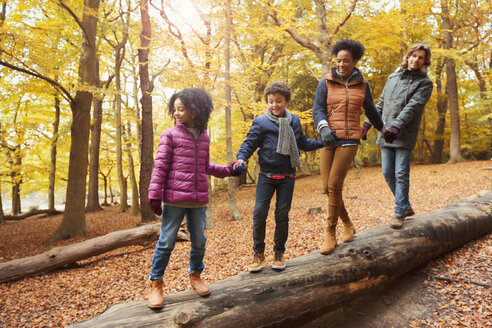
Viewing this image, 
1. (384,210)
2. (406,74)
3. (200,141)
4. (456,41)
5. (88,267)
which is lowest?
(88,267)

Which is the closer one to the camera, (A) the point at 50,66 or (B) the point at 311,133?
(A) the point at 50,66

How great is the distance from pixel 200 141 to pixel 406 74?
3.30m

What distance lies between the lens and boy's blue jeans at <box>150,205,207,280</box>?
2.69 metres

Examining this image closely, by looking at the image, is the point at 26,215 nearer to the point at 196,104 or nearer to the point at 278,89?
the point at 196,104

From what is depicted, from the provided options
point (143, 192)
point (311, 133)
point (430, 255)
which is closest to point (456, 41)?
point (311, 133)

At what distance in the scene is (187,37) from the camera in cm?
904

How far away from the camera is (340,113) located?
3.23m

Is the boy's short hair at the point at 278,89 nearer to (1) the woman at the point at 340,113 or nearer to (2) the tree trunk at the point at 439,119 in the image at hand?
(1) the woman at the point at 340,113

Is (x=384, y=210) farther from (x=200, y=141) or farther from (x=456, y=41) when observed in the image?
(x=456, y=41)

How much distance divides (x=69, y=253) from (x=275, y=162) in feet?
19.2

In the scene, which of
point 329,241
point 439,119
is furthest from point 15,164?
point 439,119

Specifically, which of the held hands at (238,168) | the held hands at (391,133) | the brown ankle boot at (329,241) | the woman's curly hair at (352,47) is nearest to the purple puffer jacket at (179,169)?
the held hands at (238,168)

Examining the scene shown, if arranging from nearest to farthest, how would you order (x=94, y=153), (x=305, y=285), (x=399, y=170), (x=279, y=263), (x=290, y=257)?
(x=305, y=285)
(x=279, y=263)
(x=399, y=170)
(x=290, y=257)
(x=94, y=153)

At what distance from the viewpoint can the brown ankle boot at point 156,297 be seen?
255 centimetres
